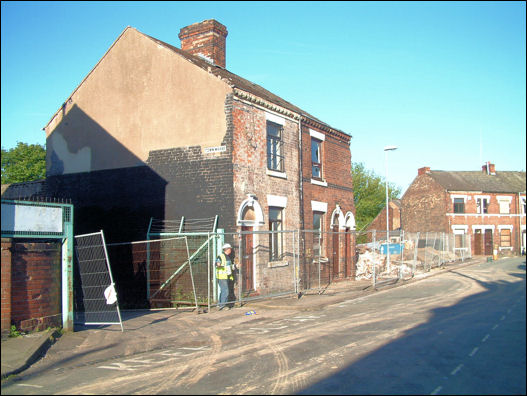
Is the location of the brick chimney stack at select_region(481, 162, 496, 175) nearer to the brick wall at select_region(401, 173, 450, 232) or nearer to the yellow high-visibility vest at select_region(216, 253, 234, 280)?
the brick wall at select_region(401, 173, 450, 232)

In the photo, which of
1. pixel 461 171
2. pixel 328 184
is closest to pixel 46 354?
pixel 328 184

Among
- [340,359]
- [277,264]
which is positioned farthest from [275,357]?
[277,264]

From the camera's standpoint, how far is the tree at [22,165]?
36.2 meters

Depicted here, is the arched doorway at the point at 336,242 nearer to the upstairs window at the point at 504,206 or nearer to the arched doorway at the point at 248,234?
the arched doorway at the point at 248,234

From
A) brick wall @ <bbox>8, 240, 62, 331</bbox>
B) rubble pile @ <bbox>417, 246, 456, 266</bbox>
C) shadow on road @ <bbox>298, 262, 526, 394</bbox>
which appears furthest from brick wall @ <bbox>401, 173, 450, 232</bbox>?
brick wall @ <bbox>8, 240, 62, 331</bbox>

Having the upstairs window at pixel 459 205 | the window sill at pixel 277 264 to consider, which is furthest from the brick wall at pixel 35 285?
the upstairs window at pixel 459 205

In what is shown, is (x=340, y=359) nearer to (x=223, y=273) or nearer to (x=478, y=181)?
(x=223, y=273)

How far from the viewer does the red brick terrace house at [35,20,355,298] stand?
15344 millimetres

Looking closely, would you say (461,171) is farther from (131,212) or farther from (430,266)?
(131,212)

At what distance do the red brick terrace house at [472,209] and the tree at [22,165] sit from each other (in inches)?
1385

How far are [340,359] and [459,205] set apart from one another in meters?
43.5

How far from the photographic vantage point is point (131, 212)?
1670cm

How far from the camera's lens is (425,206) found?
48344mm

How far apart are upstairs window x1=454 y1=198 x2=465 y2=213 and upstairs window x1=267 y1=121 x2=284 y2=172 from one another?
3439cm
